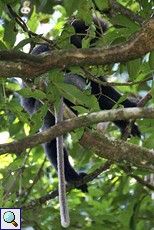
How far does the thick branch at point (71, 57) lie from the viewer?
153 cm

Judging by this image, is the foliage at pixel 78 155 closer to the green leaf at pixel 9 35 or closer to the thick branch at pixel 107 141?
the green leaf at pixel 9 35

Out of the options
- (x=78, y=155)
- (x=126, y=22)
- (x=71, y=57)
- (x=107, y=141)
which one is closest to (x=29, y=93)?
(x=71, y=57)

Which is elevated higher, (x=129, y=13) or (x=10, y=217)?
(x=129, y=13)

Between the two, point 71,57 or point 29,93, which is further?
point 29,93

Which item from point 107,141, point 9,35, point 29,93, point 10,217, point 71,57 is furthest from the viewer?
point 10,217

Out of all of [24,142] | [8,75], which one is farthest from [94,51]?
[24,142]

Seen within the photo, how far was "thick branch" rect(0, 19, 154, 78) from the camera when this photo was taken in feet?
5.03

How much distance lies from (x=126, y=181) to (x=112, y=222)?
392mm

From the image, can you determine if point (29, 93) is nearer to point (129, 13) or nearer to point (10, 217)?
point (129, 13)

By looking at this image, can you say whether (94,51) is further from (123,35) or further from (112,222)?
(112,222)

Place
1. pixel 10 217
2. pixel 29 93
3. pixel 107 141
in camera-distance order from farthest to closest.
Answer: pixel 10 217 → pixel 107 141 → pixel 29 93

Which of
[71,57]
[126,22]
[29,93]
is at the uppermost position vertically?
[126,22]

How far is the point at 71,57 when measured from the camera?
1574 mm

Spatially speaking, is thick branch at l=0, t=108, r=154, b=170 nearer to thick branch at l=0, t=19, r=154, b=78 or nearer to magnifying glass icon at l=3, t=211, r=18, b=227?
thick branch at l=0, t=19, r=154, b=78
